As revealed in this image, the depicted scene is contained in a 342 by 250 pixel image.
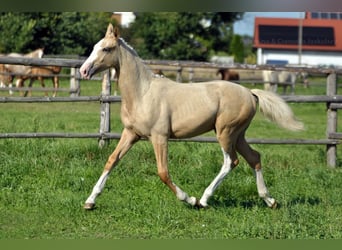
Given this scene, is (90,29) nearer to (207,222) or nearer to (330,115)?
(330,115)

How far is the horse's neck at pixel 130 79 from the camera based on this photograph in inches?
281

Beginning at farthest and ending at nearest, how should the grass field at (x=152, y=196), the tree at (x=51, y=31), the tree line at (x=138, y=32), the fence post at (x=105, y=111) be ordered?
the tree line at (x=138, y=32) → the tree at (x=51, y=31) → the fence post at (x=105, y=111) → the grass field at (x=152, y=196)

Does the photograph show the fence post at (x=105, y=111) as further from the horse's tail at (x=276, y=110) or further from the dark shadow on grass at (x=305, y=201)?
the dark shadow on grass at (x=305, y=201)

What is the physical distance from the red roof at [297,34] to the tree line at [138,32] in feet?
9.87

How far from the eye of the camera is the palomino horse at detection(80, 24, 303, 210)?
23.0 ft

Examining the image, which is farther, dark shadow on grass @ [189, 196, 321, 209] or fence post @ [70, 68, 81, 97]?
fence post @ [70, 68, 81, 97]

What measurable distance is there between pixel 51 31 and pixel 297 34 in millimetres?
27441

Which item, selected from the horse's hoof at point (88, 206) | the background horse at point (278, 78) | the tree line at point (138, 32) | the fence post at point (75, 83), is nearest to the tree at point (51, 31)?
the tree line at point (138, 32)

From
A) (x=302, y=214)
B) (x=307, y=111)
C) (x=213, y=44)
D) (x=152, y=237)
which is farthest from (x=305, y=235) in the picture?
(x=213, y=44)

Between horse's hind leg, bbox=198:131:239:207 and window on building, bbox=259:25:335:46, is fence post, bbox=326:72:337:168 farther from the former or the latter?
window on building, bbox=259:25:335:46

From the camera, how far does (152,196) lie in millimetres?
7551

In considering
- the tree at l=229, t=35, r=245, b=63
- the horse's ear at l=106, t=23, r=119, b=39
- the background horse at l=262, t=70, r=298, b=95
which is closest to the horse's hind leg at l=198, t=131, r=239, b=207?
the horse's ear at l=106, t=23, r=119, b=39

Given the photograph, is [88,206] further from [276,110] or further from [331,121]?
[331,121]

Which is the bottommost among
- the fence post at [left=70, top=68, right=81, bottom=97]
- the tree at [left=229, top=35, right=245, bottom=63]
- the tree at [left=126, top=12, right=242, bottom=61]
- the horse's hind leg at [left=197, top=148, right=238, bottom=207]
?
the tree at [left=229, top=35, right=245, bottom=63]
